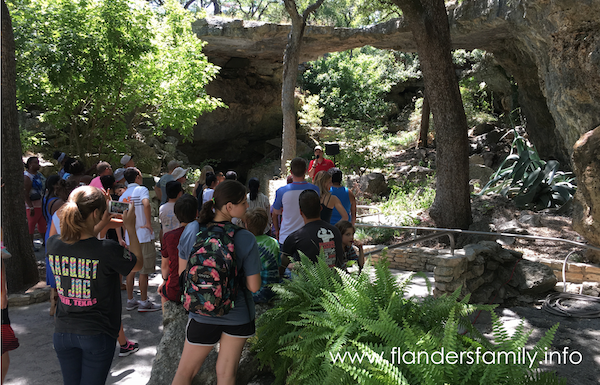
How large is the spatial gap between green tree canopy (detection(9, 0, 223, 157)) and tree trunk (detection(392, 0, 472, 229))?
588 cm

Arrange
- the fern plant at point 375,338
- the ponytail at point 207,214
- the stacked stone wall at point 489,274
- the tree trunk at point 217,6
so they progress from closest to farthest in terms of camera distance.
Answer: the fern plant at point 375,338, the ponytail at point 207,214, the stacked stone wall at point 489,274, the tree trunk at point 217,6

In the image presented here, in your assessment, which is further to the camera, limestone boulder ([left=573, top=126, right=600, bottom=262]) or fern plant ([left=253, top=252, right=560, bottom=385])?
limestone boulder ([left=573, top=126, right=600, bottom=262])

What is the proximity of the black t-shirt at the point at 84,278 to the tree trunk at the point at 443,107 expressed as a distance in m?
6.47

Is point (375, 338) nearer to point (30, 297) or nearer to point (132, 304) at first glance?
point (132, 304)

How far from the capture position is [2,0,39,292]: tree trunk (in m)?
6.48

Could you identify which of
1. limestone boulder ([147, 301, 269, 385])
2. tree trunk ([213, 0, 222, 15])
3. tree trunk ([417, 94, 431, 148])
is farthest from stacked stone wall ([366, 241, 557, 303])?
tree trunk ([213, 0, 222, 15])

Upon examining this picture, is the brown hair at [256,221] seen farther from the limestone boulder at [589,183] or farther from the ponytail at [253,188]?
the limestone boulder at [589,183]

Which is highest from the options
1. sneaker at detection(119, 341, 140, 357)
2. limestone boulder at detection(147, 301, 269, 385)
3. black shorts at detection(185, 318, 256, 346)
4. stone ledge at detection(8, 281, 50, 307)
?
black shorts at detection(185, 318, 256, 346)

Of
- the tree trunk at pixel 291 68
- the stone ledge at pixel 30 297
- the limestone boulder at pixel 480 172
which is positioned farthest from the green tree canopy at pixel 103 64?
the limestone boulder at pixel 480 172

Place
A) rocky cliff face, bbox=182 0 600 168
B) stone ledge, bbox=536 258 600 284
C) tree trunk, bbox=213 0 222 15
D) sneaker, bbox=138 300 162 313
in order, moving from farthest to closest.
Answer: tree trunk, bbox=213 0 222 15, rocky cliff face, bbox=182 0 600 168, stone ledge, bbox=536 258 600 284, sneaker, bbox=138 300 162 313

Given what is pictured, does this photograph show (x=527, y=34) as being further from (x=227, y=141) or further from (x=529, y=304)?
(x=227, y=141)

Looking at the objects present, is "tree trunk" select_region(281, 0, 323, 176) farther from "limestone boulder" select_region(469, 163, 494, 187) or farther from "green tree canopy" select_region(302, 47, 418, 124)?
"green tree canopy" select_region(302, 47, 418, 124)

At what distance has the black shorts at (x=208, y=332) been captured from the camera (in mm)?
2809

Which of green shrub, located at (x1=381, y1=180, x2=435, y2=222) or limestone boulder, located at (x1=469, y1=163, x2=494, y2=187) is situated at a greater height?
limestone boulder, located at (x1=469, y1=163, x2=494, y2=187)
